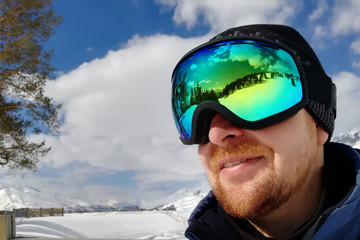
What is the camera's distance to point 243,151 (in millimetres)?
1167

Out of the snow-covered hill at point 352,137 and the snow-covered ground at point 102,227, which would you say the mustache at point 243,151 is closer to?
the snow-covered ground at point 102,227

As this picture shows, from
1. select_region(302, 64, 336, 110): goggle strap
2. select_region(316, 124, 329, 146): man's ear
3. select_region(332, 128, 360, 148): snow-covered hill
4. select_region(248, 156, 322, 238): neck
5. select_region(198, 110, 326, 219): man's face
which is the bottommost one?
select_region(248, 156, 322, 238): neck

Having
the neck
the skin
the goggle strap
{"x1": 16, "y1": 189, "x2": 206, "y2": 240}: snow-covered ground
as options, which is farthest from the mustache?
{"x1": 16, "y1": 189, "x2": 206, "y2": 240}: snow-covered ground

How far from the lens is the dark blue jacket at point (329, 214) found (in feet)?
3.73

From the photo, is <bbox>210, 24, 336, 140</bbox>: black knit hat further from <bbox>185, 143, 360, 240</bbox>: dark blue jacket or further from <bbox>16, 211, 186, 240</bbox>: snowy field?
<bbox>16, 211, 186, 240</bbox>: snowy field

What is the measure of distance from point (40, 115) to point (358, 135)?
19816 cm

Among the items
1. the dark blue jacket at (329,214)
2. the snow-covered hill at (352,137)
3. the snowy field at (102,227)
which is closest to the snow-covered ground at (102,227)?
the snowy field at (102,227)

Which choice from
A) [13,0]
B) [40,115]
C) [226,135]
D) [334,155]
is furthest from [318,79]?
[13,0]

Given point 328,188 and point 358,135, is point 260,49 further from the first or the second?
point 358,135

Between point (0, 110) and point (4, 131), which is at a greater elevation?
point (0, 110)

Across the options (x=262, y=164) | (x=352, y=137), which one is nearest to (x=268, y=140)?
(x=262, y=164)

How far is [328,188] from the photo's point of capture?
1.32 metres

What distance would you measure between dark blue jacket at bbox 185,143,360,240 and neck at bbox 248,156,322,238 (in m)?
0.04

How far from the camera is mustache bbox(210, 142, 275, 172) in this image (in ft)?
3.77
